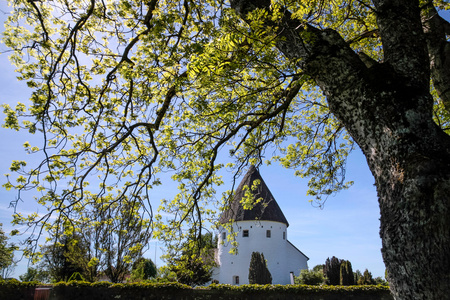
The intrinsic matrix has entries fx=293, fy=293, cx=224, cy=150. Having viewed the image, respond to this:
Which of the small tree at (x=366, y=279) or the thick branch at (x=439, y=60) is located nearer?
the thick branch at (x=439, y=60)

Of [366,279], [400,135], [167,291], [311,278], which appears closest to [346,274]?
[366,279]

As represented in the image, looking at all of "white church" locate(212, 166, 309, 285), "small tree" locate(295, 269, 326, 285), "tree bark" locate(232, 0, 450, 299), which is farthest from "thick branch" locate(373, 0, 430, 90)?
"small tree" locate(295, 269, 326, 285)

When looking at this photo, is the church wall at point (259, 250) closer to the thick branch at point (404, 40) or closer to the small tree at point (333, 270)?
the small tree at point (333, 270)

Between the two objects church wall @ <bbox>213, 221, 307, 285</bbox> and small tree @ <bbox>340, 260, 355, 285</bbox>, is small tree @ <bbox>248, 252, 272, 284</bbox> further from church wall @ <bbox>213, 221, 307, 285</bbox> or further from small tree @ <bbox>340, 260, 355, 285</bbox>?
small tree @ <bbox>340, 260, 355, 285</bbox>

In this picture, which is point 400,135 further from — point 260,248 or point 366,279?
point 260,248

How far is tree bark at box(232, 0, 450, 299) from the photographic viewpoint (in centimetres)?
213

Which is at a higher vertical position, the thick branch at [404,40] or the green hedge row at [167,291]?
the thick branch at [404,40]

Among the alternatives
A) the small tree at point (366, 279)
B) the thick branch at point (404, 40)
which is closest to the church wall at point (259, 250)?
the small tree at point (366, 279)

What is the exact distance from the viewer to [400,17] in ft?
10.9

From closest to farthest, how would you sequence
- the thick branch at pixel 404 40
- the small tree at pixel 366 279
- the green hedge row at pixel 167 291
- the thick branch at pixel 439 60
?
1. the thick branch at pixel 404 40
2. the thick branch at pixel 439 60
3. the green hedge row at pixel 167 291
4. the small tree at pixel 366 279

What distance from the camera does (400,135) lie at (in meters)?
2.52

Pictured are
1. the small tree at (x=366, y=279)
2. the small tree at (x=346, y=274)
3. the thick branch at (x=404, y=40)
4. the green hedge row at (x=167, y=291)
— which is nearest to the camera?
the thick branch at (x=404, y=40)

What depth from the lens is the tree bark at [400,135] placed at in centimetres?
213

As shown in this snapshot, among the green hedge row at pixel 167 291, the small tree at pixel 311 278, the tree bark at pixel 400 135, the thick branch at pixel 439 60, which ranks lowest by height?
the small tree at pixel 311 278
